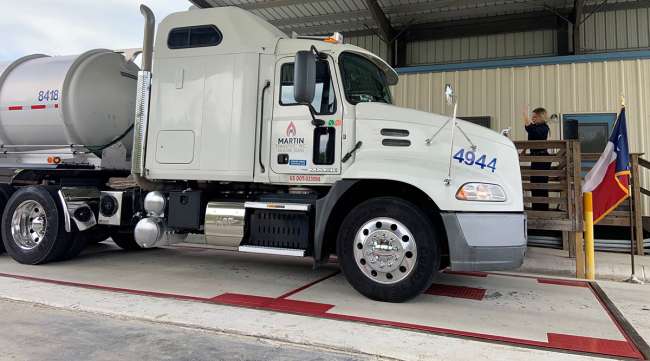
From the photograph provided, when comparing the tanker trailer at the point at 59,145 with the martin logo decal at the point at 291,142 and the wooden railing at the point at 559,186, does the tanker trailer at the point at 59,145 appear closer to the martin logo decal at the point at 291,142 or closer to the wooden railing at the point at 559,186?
the martin logo decal at the point at 291,142

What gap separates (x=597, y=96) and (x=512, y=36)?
5037 mm

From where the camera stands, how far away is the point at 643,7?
39.5 feet

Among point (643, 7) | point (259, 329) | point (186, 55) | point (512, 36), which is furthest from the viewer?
point (512, 36)

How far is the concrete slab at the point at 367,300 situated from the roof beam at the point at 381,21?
720 cm

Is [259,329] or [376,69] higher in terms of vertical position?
[376,69]

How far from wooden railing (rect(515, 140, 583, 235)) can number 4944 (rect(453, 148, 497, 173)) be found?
2.11m

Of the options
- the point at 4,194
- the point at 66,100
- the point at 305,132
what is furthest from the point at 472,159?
the point at 4,194

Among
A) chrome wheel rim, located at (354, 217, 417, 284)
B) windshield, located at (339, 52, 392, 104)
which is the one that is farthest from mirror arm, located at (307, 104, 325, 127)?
chrome wheel rim, located at (354, 217, 417, 284)

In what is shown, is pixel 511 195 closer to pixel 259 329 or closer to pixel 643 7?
pixel 259 329

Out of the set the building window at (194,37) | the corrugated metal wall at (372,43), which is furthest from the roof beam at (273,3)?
the building window at (194,37)

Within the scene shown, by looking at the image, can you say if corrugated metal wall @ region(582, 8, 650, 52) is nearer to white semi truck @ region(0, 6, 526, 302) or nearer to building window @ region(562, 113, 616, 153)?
building window @ region(562, 113, 616, 153)

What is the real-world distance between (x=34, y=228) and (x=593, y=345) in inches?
263

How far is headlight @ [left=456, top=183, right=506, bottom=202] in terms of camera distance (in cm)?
437

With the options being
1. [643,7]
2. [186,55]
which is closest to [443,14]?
[643,7]
